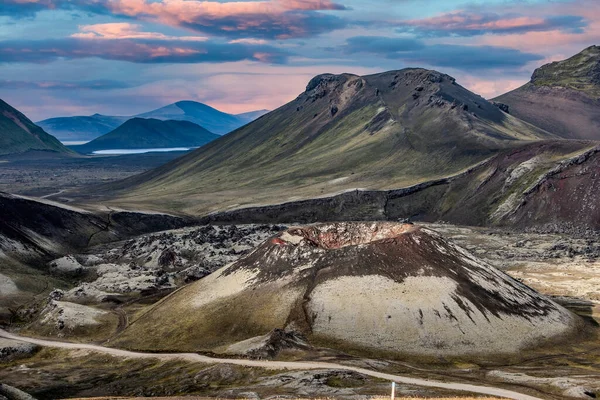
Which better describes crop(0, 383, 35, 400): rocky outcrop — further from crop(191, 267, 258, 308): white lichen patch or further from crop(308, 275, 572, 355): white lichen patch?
crop(191, 267, 258, 308): white lichen patch

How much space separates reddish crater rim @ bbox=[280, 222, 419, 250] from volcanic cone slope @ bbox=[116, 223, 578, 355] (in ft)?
3.15

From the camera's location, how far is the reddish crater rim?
480 ft

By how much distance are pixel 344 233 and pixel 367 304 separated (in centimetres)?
2985

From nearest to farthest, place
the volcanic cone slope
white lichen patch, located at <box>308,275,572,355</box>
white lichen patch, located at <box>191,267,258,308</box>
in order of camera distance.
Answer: white lichen patch, located at <box>308,275,572,355</box>
the volcanic cone slope
white lichen patch, located at <box>191,267,258,308</box>

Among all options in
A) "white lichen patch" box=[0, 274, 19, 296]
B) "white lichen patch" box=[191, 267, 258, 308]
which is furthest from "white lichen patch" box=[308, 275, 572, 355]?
"white lichen patch" box=[0, 274, 19, 296]

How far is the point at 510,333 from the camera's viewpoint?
11888cm

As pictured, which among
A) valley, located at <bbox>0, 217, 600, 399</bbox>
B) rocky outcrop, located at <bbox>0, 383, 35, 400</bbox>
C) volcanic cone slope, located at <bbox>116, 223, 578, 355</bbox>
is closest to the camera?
rocky outcrop, located at <bbox>0, 383, 35, 400</bbox>

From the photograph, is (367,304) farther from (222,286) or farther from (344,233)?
(222,286)

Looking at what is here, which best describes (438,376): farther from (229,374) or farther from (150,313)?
(150,313)

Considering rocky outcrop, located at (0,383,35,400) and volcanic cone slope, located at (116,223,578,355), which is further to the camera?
volcanic cone slope, located at (116,223,578,355)

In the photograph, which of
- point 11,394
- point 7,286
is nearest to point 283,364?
point 11,394

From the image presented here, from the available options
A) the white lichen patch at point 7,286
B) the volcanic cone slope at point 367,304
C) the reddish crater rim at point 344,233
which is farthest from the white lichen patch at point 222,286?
the white lichen patch at point 7,286

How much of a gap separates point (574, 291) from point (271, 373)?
9758 cm

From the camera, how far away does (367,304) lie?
12212 centimetres
